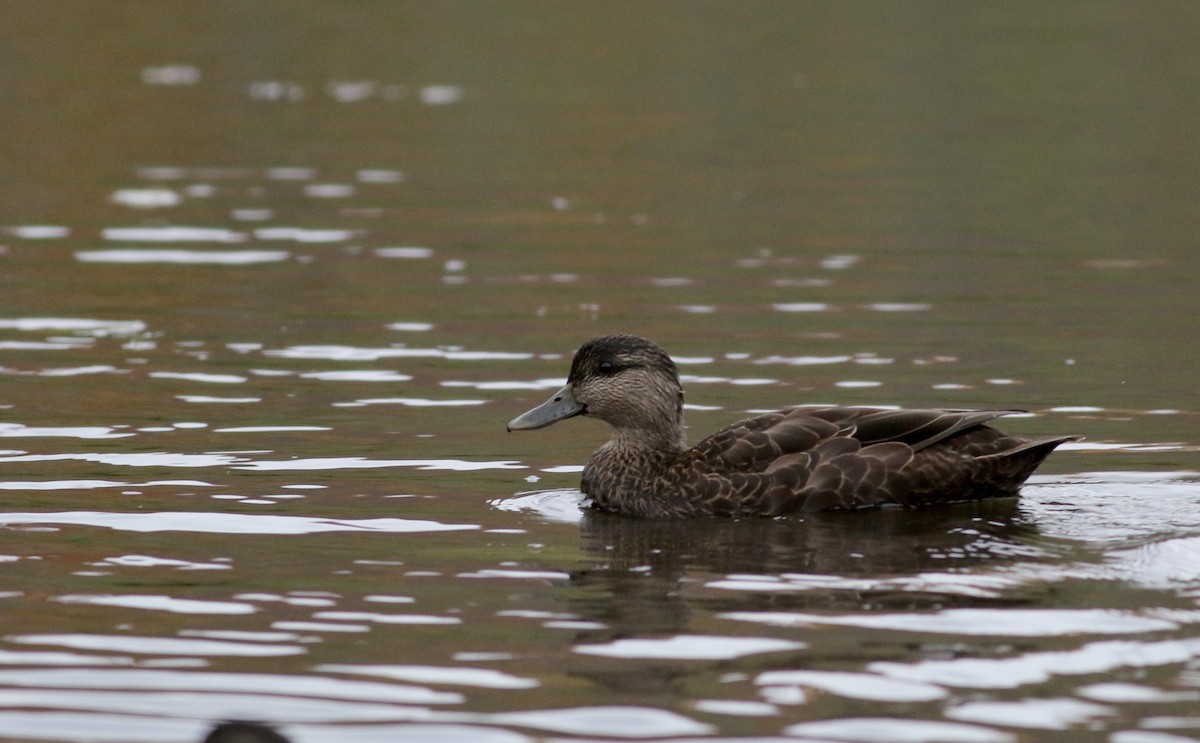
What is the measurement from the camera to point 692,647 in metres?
7.45

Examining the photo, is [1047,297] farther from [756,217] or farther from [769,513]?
[769,513]

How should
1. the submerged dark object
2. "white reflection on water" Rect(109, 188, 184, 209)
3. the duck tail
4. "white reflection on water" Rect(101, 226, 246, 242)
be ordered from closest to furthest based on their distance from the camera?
the submerged dark object, the duck tail, "white reflection on water" Rect(101, 226, 246, 242), "white reflection on water" Rect(109, 188, 184, 209)

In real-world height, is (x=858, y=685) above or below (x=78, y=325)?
below

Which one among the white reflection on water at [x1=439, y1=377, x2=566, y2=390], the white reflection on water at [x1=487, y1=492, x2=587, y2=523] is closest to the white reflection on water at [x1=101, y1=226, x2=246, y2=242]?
the white reflection on water at [x1=439, y1=377, x2=566, y2=390]

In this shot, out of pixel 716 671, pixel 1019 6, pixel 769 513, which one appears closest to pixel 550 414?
pixel 769 513

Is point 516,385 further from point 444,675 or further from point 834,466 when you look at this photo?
point 444,675

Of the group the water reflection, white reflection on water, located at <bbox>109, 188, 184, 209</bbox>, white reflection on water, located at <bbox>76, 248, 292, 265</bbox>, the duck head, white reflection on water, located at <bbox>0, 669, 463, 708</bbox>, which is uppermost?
white reflection on water, located at <bbox>109, 188, 184, 209</bbox>

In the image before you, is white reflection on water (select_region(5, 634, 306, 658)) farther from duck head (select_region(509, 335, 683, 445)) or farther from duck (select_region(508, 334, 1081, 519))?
duck head (select_region(509, 335, 683, 445))

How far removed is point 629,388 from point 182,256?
9114 mm

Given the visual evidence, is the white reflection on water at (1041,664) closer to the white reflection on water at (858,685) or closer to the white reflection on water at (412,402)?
the white reflection on water at (858,685)

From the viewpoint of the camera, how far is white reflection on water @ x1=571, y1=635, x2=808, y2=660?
7340mm

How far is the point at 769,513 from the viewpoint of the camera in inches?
393

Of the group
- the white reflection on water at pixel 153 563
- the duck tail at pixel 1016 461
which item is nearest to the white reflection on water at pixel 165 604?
the white reflection on water at pixel 153 563

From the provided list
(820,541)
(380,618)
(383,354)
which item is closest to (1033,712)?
(380,618)
